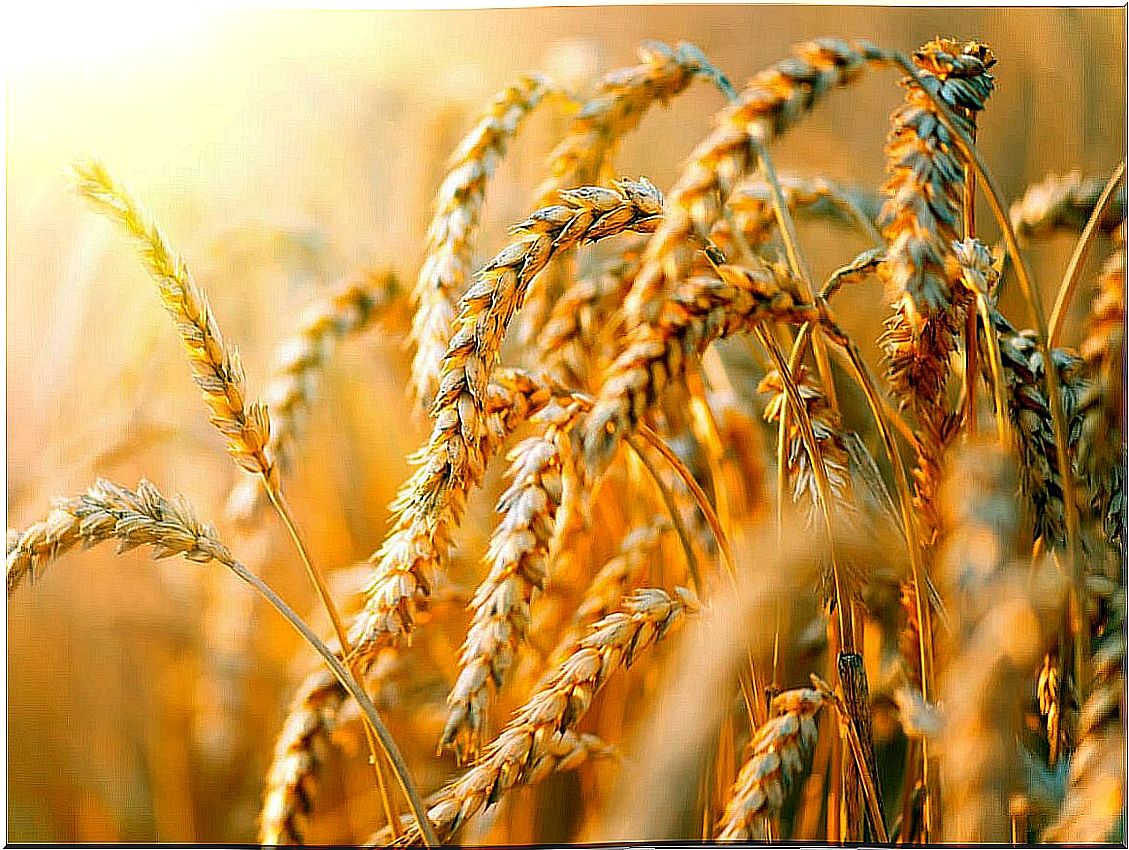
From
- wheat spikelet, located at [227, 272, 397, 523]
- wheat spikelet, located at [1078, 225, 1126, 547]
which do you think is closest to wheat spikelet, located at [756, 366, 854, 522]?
wheat spikelet, located at [1078, 225, 1126, 547]

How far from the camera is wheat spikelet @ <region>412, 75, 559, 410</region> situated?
0.75m

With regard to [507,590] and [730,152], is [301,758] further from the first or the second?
[730,152]

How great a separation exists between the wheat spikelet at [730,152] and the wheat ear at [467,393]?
64 mm

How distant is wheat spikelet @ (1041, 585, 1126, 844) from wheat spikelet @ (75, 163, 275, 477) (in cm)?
57

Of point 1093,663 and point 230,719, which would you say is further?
point 230,719

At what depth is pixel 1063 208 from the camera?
2.80 feet

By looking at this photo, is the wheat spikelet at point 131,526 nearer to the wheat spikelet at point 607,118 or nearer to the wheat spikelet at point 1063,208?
the wheat spikelet at point 607,118

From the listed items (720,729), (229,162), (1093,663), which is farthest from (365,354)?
(1093,663)

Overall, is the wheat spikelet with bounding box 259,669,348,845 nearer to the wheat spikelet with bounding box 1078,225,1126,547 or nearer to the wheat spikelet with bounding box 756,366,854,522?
the wheat spikelet with bounding box 756,366,854,522

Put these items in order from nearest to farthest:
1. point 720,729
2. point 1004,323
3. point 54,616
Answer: point 1004,323
point 720,729
point 54,616

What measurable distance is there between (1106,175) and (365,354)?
70 centimetres

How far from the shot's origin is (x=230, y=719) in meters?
0.91

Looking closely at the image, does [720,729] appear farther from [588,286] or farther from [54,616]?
[54,616]

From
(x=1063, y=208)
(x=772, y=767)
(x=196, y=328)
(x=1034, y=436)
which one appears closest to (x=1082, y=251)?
(x=1063, y=208)
